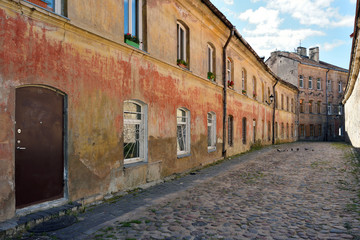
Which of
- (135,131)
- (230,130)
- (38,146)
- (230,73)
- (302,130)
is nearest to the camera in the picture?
(38,146)

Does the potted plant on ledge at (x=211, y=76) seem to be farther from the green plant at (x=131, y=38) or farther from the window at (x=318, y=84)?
the window at (x=318, y=84)

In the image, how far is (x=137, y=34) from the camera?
773 centimetres

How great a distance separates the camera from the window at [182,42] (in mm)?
10007

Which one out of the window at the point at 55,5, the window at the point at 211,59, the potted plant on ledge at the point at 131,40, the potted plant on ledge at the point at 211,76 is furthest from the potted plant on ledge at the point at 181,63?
the window at the point at 55,5

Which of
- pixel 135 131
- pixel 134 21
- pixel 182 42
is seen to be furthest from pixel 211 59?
pixel 135 131

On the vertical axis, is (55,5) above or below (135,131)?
above

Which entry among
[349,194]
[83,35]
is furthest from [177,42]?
[349,194]

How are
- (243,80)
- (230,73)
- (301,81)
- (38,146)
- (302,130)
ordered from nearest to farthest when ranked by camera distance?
(38,146)
(230,73)
(243,80)
(301,81)
(302,130)

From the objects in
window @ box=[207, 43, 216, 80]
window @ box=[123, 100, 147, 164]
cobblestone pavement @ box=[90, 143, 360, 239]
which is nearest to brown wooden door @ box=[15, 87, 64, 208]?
cobblestone pavement @ box=[90, 143, 360, 239]

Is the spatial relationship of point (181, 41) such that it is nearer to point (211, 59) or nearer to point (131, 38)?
point (211, 59)

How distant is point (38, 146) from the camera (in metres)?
4.91

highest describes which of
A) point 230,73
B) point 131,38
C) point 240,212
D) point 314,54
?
point 314,54

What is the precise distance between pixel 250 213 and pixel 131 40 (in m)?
5.04

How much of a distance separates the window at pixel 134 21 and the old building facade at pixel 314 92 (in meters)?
32.6
